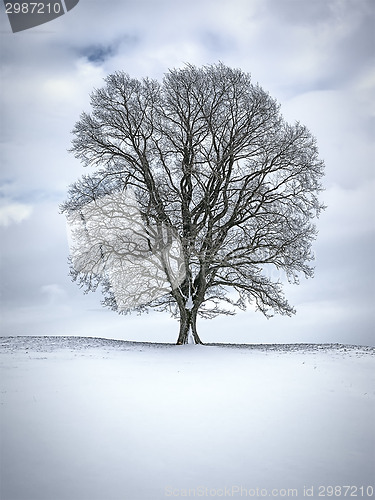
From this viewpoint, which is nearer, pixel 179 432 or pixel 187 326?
pixel 179 432

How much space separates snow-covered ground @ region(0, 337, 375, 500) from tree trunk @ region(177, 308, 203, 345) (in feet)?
18.1

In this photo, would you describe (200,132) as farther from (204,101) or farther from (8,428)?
(8,428)

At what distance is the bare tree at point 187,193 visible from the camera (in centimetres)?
1666

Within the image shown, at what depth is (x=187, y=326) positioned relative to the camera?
16.8 m

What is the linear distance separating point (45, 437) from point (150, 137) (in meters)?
12.9

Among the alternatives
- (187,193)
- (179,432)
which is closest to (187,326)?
(187,193)

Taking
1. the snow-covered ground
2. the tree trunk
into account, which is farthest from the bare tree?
the snow-covered ground

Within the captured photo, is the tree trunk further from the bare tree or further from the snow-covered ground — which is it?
the snow-covered ground

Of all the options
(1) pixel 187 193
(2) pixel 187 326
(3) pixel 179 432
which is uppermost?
(1) pixel 187 193

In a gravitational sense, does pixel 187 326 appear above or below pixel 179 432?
above

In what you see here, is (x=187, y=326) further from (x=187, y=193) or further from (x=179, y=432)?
(x=179, y=432)

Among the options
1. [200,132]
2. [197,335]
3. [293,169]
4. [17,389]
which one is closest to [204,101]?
[200,132]

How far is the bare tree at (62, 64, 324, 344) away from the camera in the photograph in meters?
16.7

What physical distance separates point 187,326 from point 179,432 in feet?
33.5
